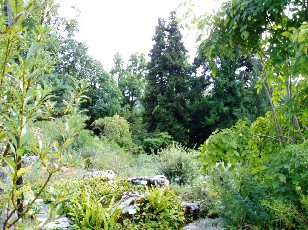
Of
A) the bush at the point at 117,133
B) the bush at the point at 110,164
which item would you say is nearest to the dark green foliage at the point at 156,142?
the bush at the point at 117,133

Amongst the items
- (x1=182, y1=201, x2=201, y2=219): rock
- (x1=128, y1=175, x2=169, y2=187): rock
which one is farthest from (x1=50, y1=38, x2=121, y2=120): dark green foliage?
(x1=182, y1=201, x2=201, y2=219): rock

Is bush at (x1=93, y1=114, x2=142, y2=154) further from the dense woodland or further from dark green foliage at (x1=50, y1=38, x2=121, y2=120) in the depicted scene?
dark green foliage at (x1=50, y1=38, x2=121, y2=120)

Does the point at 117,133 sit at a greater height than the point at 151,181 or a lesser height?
greater

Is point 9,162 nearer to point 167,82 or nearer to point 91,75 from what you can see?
point 167,82

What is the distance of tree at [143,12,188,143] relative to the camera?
16750 millimetres

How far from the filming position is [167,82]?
17422mm

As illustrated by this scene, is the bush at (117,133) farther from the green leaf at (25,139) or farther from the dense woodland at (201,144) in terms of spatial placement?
the green leaf at (25,139)

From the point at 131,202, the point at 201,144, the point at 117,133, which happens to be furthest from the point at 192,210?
the point at 117,133

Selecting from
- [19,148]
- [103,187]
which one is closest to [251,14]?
[19,148]

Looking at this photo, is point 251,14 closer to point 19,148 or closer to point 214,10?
point 214,10

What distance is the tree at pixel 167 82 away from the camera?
55.0ft

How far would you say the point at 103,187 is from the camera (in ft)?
17.0

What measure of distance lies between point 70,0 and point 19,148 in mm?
14276

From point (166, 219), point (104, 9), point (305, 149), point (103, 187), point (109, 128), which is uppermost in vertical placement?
point (104, 9)
